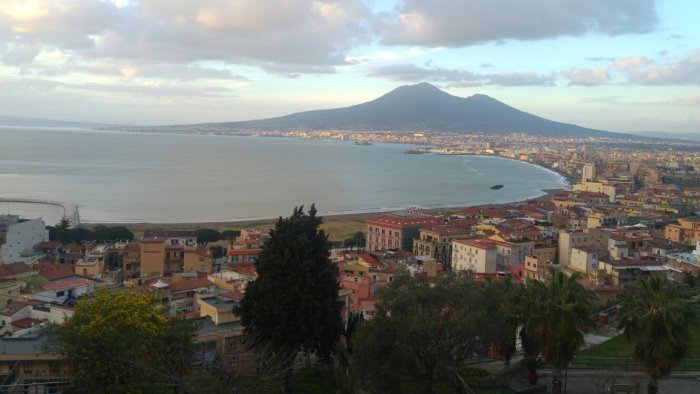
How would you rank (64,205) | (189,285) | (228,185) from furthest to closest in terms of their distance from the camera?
(228,185) → (64,205) → (189,285)

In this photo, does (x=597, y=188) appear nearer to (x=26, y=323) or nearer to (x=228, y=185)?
(x=228, y=185)

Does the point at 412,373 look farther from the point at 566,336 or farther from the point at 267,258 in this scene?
the point at 267,258

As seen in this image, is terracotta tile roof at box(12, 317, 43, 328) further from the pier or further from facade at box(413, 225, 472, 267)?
the pier

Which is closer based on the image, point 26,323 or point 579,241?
point 26,323

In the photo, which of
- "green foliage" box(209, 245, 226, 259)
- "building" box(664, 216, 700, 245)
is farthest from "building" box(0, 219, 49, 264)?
"building" box(664, 216, 700, 245)

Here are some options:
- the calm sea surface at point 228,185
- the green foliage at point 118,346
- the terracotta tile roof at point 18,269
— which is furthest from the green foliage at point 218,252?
the green foliage at point 118,346

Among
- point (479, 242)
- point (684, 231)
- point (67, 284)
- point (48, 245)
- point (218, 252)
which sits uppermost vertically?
point (67, 284)

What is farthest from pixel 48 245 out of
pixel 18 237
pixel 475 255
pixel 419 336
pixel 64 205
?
pixel 64 205

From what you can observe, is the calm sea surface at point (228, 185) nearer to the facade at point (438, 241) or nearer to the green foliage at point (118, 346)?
the facade at point (438, 241)
